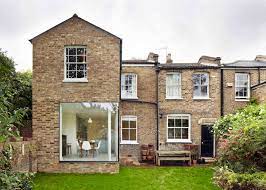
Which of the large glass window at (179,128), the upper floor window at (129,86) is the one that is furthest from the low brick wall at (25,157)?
the large glass window at (179,128)

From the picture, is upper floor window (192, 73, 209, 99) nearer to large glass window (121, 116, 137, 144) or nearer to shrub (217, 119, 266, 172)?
large glass window (121, 116, 137, 144)

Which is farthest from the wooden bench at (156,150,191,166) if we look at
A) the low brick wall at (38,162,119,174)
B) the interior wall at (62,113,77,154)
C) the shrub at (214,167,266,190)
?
the shrub at (214,167,266,190)

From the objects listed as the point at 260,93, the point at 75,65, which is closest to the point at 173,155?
the point at 260,93

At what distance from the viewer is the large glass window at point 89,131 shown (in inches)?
862

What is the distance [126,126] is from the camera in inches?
1128

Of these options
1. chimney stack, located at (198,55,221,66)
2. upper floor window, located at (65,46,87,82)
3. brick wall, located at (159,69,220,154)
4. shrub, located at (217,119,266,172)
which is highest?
chimney stack, located at (198,55,221,66)

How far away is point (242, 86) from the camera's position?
96.6 feet

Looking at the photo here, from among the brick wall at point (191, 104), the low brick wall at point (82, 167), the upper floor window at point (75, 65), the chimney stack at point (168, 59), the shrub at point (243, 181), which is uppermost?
the chimney stack at point (168, 59)

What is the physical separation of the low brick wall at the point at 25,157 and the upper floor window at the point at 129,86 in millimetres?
9677

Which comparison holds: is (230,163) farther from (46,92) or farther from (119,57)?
(46,92)

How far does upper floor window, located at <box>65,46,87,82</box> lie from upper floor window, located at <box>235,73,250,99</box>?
480 inches

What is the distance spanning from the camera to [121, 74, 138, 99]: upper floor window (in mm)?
29188

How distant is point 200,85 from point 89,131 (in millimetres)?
9460

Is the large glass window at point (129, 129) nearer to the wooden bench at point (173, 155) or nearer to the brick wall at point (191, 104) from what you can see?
the brick wall at point (191, 104)
